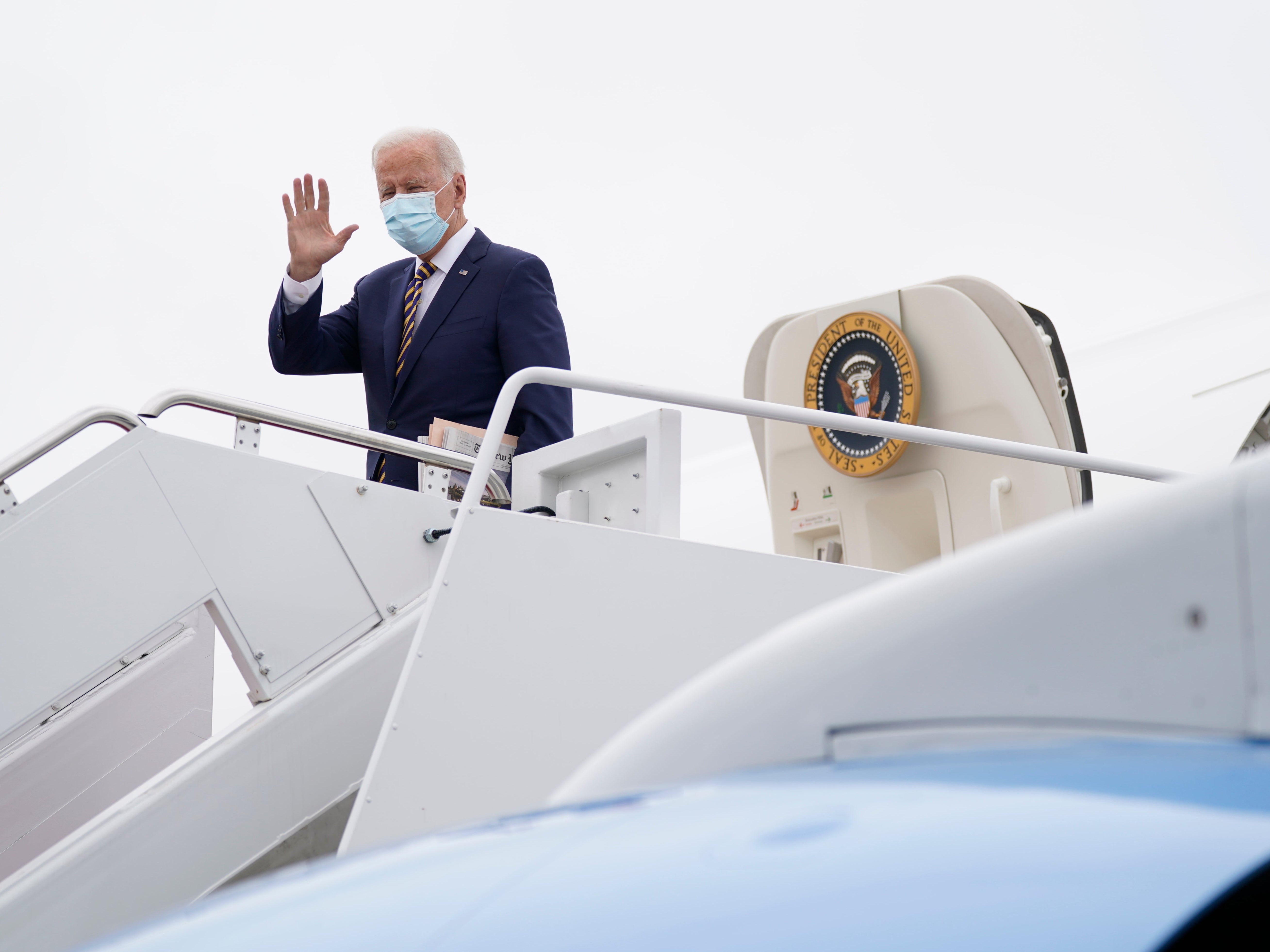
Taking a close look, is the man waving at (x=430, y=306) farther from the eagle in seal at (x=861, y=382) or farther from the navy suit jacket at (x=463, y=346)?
the eagle in seal at (x=861, y=382)

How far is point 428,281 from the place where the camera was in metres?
3.51

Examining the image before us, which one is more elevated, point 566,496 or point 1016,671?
point 1016,671

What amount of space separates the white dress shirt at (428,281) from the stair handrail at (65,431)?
2.38ft

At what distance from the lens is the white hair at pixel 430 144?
11.2 feet

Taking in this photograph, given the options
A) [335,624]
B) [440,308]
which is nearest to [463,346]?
[440,308]

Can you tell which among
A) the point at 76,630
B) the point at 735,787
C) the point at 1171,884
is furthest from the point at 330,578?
the point at 1171,884

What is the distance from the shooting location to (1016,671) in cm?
84

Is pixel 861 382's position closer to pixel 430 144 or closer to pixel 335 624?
pixel 430 144

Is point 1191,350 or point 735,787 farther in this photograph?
point 1191,350

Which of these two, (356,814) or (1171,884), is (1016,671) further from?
(356,814)

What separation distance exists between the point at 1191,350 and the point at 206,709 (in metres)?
7.31

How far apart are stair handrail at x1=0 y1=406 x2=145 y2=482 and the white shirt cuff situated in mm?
720

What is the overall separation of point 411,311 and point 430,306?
110mm

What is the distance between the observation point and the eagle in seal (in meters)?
4.82
